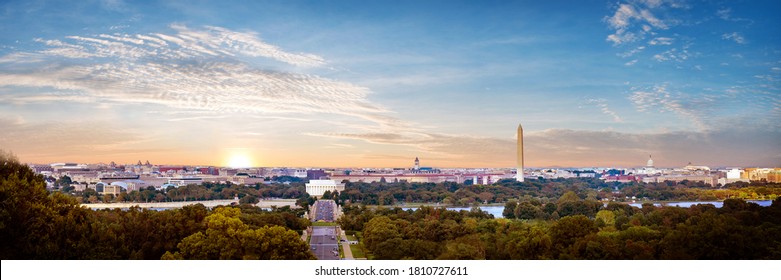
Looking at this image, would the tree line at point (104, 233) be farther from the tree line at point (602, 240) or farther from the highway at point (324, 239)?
the highway at point (324, 239)

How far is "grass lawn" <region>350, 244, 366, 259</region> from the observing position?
1182 cm

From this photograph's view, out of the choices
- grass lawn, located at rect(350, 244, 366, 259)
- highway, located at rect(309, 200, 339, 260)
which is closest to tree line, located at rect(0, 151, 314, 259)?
highway, located at rect(309, 200, 339, 260)

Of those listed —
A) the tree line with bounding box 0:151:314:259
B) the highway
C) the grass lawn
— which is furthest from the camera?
the highway

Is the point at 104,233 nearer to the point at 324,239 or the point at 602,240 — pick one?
the point at 602,240

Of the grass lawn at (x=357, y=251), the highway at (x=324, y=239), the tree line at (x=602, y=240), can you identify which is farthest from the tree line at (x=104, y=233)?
the grass lawn at (x=357, y=251)

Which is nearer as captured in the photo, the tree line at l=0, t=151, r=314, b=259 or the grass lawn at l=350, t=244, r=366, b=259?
the tree line at l=0, t=151, r=314, b=259

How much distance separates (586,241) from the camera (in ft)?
28.6

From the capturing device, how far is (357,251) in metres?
12.6

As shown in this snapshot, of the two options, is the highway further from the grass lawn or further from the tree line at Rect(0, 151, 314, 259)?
the tree line at Rect(0, 151, 314, 259)

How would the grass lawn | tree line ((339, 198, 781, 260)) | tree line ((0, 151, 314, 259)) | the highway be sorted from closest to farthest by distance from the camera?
tree line ((0, 151, 314, 259)), tree line ((339, 198, 781, 260)), the grass lawn, the highway

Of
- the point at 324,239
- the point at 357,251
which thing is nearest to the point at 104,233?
the point at 357,251
